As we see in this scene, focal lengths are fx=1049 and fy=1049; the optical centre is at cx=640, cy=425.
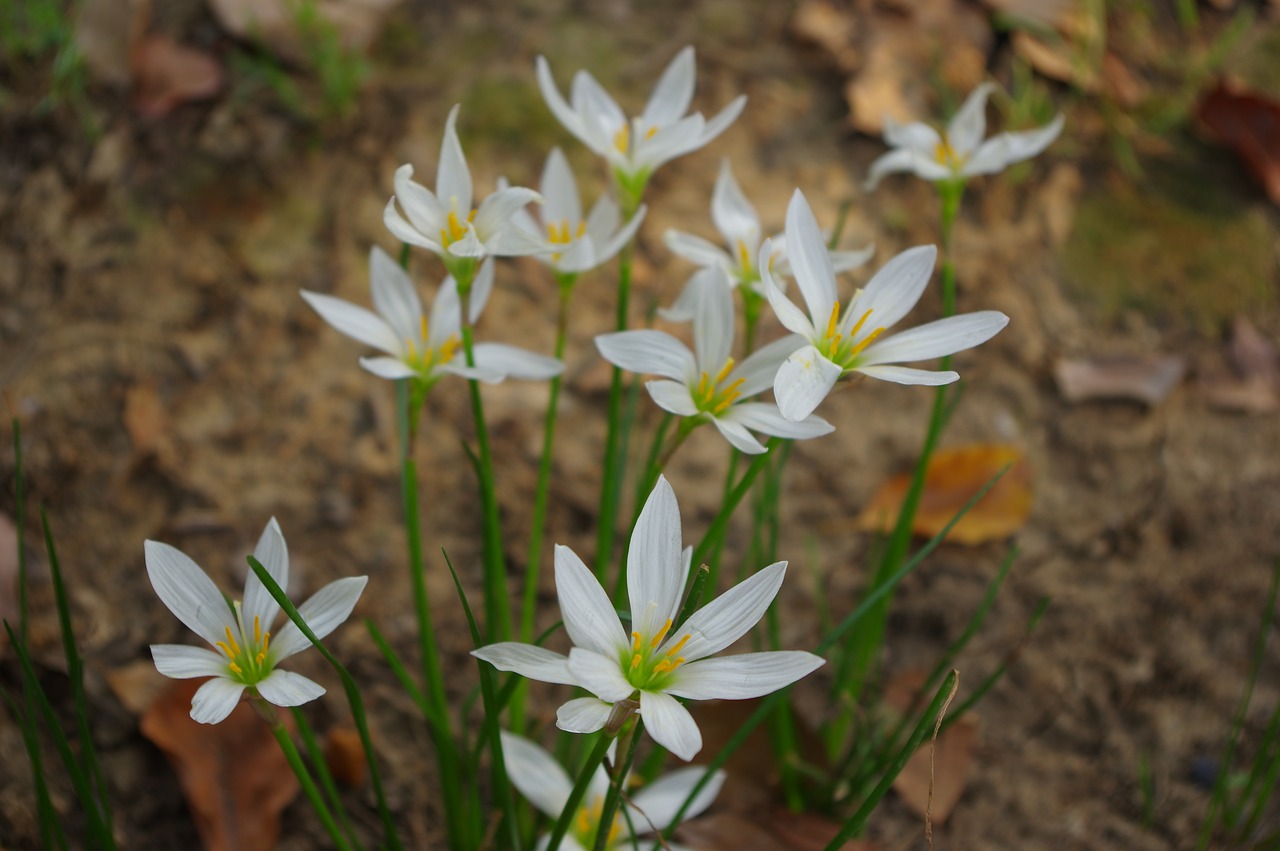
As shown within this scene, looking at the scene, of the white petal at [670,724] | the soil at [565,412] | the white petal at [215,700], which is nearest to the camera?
the white petal at [670,724]

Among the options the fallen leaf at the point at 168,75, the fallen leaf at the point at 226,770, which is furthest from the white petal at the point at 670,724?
the fallen leaf at the point at 168,75

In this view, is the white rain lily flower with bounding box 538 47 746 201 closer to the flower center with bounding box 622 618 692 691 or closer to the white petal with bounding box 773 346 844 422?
the white petal with bounding box 773 346 844 422

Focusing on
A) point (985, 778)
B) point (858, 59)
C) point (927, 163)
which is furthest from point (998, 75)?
point (985, 778)

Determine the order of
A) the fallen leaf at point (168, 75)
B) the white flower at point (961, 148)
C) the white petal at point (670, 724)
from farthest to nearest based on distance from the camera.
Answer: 1. the fallen leaf at point (168, 75)
2. the white flower at point (961, 148)
3. the white petal at point (670, 724)

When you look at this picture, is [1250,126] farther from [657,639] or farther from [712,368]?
[657,639]

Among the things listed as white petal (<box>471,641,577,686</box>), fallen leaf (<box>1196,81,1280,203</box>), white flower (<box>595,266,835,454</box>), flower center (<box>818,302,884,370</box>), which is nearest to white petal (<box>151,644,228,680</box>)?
white petal (<box>471,641,577,686</box>)

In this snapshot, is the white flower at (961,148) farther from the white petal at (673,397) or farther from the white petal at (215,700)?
the white petal at (215,700)
